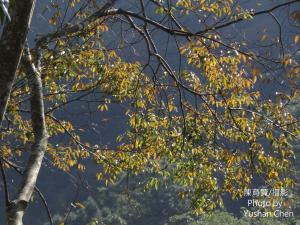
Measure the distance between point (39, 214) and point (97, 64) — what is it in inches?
1923

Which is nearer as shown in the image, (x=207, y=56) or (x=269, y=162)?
(x=207, y=56)

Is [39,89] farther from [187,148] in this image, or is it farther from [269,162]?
[269,162]

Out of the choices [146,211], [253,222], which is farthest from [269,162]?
[146,211]

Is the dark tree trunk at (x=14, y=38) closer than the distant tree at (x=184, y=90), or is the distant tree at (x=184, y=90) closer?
the dark tree trunk at (x=14, y=38)

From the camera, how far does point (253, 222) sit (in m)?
37.5

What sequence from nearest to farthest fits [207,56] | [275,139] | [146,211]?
[207,56] → [275,139] → [146,211]

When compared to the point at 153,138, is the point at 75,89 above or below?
above

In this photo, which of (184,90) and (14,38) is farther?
(184,90)

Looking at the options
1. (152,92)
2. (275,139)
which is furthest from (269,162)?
(152,92)

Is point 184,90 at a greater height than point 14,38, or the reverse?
point 184,90

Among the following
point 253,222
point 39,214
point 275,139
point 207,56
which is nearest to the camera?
point 207,56

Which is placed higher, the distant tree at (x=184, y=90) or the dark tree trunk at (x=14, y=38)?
the distant tree at (x=184, y=90)

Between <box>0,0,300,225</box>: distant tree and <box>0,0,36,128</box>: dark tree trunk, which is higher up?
<box>0,0,300,225</box>: distant tree

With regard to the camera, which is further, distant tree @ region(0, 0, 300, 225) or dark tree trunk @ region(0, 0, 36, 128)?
distant tree @ region(0, 0, 300, 225)
